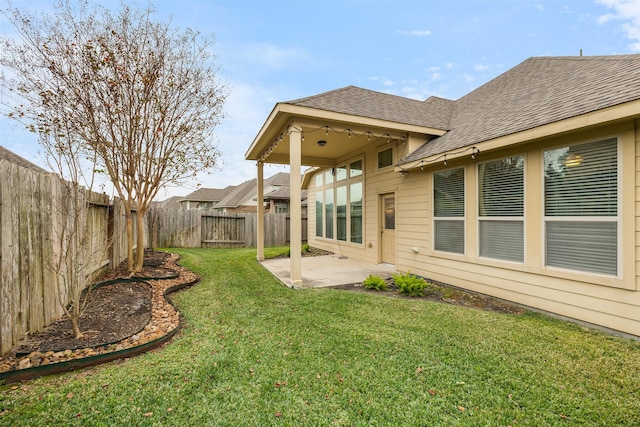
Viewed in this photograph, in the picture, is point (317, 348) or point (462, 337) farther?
point (462, 337)

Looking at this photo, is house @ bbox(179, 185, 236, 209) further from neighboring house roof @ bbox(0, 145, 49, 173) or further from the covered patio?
the covered patio

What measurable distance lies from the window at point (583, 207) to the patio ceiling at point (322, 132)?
3.24 metres

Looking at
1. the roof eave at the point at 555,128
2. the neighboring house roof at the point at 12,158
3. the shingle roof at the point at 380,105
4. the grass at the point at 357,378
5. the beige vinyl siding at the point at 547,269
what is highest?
the shingle roof at the point at 380,105

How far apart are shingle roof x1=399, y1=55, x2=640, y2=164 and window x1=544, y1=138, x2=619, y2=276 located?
0.57 metres

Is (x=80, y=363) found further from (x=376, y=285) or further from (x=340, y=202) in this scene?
(x=340, y=202)

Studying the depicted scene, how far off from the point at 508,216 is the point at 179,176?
7281 mm

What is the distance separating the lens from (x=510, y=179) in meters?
4.58

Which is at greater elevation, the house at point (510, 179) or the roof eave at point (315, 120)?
the roof eave at point (315, 120)

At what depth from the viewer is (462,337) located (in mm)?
3301

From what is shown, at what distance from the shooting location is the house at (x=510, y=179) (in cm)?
341

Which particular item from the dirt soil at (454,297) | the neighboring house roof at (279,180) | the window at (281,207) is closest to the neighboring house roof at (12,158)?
the dirt soil at (454,297)

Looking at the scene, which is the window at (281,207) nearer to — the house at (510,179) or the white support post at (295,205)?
the house at (510,179)

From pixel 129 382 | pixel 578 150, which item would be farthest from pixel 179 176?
pixel 578 150

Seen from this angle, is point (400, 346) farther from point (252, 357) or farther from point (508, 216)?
point (508, 216)
